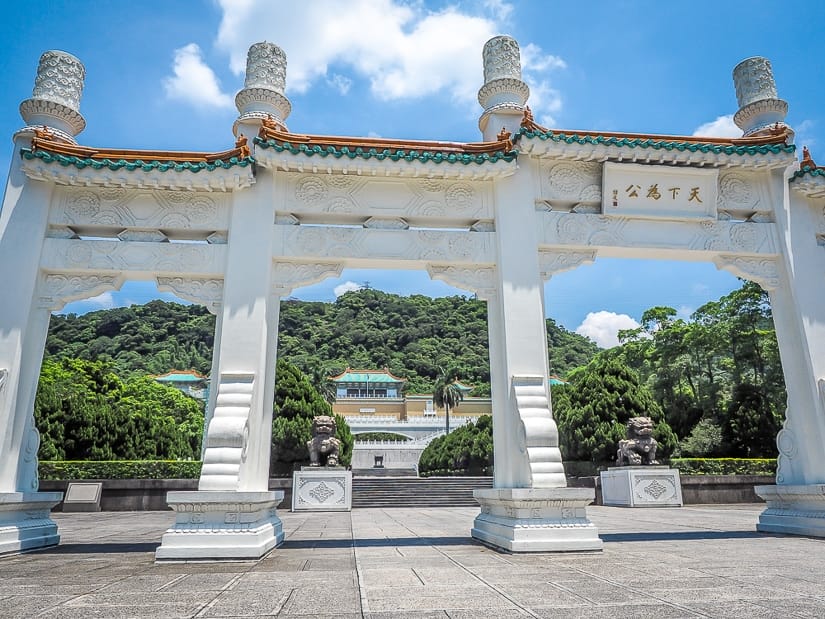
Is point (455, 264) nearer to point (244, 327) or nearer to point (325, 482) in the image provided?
point (244, 327)

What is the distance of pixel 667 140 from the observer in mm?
7148

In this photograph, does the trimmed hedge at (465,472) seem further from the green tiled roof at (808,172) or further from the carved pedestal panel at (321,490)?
the green tiled roof at (808,172)

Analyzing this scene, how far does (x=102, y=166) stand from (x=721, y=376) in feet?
83.6

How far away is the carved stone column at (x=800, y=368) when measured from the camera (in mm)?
6574

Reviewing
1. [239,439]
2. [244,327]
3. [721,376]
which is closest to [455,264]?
[244,327]

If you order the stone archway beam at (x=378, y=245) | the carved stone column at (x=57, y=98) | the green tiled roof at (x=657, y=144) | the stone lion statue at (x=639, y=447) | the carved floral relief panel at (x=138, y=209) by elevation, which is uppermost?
the carved stone column at (x=57, y=98)

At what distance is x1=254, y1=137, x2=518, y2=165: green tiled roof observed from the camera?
21.7 feet

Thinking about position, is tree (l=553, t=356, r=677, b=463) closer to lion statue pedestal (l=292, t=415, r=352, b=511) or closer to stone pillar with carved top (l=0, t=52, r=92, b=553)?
lion statue pedestal (l=292, t=415, r=352, b=511)

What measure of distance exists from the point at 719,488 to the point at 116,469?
17390mm

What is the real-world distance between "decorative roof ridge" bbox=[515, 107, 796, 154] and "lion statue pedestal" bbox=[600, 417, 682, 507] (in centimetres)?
862

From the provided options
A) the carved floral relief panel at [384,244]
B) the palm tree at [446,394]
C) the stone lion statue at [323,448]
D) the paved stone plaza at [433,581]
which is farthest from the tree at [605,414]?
the palm tree at [446,394]

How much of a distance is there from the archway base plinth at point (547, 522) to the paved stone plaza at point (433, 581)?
0.65 feet

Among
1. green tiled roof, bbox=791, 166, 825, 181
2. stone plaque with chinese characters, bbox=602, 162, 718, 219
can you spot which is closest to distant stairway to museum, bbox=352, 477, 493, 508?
stone plaque with chinese characters, bbox=602, 162, 718, 219

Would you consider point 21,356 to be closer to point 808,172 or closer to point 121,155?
point 121,155
